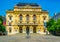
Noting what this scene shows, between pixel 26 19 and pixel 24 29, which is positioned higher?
pixel 26 19

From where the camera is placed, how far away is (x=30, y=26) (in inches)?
3022

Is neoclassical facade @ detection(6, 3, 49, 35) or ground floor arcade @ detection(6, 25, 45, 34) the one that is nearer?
ground floor arcade @ detection(6, 25, 45, 34)

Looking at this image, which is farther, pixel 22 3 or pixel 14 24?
pixel 22 3

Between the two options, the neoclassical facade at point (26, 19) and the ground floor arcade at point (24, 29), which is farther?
the neoclassical facade at point (26, 19)

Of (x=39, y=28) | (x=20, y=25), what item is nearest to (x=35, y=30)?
(x=39, y=28)

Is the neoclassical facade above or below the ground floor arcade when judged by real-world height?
above

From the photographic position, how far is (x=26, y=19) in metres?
77.2

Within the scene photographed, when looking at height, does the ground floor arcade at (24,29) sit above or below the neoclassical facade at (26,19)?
below

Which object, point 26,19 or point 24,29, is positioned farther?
point 26,19

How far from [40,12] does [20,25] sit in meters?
10.7

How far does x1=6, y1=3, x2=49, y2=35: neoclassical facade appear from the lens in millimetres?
76312

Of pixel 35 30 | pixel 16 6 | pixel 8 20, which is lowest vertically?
pixel 35 30

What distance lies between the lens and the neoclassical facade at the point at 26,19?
7631 cm

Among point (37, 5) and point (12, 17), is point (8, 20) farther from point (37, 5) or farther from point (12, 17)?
point (37, 5)
